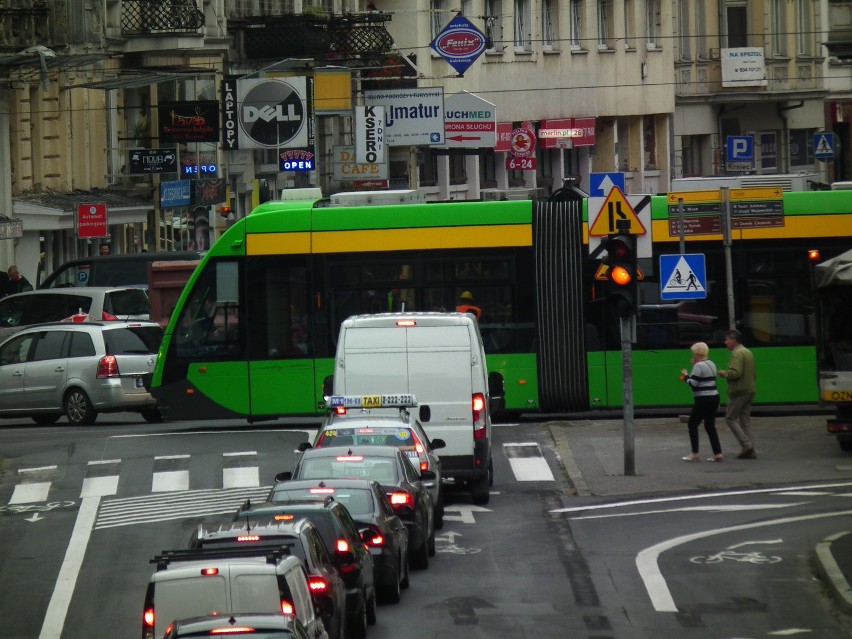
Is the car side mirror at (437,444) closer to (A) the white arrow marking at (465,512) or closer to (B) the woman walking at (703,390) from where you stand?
(A) the white arrow marking at (465,512)

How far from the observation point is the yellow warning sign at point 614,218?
23.1 m

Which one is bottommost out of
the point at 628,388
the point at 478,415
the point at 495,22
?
the point at 478,415

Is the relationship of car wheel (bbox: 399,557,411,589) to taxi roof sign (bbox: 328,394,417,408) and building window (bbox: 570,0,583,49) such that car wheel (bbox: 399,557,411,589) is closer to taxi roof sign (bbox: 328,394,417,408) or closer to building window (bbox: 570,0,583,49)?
taxi roof sign (bbox: 328,394,417,408)

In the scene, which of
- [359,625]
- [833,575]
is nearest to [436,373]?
[833,575]

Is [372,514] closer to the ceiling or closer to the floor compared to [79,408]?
closer to the ceiling

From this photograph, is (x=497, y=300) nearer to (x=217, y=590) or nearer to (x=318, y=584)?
(x=318, y=584)

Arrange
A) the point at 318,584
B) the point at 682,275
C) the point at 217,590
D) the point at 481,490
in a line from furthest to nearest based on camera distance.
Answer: the point at 682,275 < the point at 481,490 < the point at 318,584 < the point at 217,590

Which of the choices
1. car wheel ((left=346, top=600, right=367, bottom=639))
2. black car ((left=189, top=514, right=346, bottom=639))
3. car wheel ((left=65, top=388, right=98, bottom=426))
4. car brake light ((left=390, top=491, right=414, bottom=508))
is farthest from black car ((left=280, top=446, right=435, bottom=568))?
car wheel ((left=65, top=388, right=98, bottom=426))

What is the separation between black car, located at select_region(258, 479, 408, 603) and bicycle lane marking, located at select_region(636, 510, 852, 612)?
7.37 feet

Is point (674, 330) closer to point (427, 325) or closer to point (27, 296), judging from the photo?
point (427, 325)

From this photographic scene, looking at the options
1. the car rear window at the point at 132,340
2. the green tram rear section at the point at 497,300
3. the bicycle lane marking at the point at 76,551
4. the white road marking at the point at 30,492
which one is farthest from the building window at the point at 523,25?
the white road marking at the point at 30,492

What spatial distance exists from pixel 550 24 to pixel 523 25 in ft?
5.92

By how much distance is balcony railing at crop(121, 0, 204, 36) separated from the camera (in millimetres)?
52281

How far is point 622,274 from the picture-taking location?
2289cm
